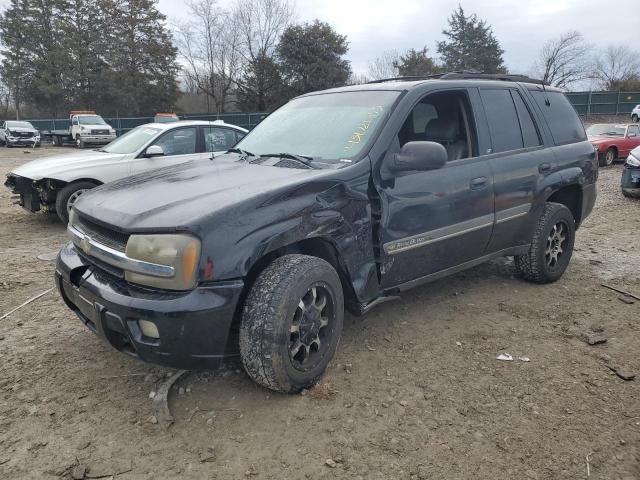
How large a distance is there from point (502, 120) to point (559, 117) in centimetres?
102

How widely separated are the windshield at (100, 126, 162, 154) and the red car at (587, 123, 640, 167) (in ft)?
43.0

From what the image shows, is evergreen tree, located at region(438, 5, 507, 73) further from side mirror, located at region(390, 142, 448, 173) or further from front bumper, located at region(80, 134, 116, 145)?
side mirror, located at region(390, 142, 448, 173)

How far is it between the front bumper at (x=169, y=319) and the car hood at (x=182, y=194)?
1.09 ft

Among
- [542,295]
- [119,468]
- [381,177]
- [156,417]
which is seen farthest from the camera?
[542,295]

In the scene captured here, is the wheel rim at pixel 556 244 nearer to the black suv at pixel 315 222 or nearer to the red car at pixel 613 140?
the black suv at pixel 315 222

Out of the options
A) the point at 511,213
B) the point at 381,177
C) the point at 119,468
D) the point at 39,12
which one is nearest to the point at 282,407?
the point at 119,468

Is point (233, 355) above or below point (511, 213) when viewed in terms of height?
below

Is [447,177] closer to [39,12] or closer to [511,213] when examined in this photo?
[511,213]

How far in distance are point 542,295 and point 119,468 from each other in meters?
3.69

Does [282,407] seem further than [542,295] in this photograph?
No

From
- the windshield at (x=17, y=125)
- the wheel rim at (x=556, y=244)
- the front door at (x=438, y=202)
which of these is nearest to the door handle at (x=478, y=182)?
the front door at (x=438, y=202)

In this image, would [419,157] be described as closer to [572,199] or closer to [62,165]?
[572,199]

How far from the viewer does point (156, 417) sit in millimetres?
2684

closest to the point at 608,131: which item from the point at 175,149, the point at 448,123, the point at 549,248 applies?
the point at 549,248
